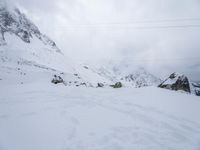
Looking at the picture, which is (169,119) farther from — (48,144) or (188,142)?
(48,144)

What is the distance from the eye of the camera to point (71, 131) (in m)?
6.50

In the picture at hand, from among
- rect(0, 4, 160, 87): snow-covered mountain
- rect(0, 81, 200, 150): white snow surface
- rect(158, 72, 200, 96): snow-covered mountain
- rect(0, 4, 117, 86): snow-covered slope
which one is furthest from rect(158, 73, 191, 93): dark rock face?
rect(0, 4, 117, 86): snow-covered slope

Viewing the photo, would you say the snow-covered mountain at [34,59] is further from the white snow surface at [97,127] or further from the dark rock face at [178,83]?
the white snow surface at [97,127]

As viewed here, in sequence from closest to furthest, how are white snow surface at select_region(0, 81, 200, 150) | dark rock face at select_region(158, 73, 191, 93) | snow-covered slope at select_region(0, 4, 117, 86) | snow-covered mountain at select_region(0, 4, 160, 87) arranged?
1. white snow surface at select_region(0, 81, 200, 150)
2. dark rock face at select_region(158, 73, 191, 93)
3. snow-covered mountain at select_region(0, 4, 160, 87)
4. snow-covered slope at select_region(0, 4, 117, 86)

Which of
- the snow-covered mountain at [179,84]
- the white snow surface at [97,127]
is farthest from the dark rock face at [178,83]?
the white snow surface at [97,127]

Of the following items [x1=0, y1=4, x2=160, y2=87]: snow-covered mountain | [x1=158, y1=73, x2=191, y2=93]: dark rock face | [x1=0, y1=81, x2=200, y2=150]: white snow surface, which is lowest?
[x1=0, y1=81, x2=200, y2=150]: white snow surface

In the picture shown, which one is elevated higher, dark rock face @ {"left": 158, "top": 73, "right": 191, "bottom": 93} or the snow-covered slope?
the snow-covered slope

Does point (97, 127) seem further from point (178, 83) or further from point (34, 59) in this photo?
point (34, 59)

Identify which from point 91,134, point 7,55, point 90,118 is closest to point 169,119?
point 90,118

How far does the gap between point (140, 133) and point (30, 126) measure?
3534mm

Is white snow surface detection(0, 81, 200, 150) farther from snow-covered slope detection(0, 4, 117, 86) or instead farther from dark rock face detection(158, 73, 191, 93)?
snow-covered slope detection(0, 4, 117, 86)

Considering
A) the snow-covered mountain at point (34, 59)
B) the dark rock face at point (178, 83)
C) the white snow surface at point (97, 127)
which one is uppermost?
the snow-covered mountain at point (34, 59)

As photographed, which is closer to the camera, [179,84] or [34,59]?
[179,84]

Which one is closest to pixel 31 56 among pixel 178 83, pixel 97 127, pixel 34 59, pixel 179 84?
pixel 34 59
